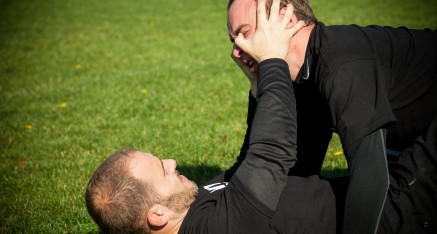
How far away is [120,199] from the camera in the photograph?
8.38 ft

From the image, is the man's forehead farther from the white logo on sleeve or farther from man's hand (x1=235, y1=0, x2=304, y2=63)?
the white logo on sleeve

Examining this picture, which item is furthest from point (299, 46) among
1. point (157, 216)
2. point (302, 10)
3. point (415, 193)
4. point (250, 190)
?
point (157, 216)

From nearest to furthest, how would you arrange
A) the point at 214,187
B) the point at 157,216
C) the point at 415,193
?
1. the point at 415,193
2. the point at 157,216
3. the point at 214,187

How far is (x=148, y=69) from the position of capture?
9.22 metres

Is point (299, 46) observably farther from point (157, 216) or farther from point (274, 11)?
point (157, 216)

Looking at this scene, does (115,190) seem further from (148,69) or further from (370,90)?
(148,69)

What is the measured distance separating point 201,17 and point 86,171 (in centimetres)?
1095

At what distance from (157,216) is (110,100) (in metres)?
5.06

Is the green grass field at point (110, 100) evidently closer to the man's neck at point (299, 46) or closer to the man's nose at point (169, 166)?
the man's nose at point (169, 166)

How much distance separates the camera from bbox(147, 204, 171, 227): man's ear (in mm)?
2592

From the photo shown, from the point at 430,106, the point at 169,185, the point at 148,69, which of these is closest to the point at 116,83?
the point at 148,69

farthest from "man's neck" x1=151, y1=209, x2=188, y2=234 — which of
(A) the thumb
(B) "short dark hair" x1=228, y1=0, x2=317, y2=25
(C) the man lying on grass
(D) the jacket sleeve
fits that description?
(B) "short dark hair" x1=228, y1=0, x2=317, y2=25

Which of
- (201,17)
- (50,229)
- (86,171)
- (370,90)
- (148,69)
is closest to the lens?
(370,90)

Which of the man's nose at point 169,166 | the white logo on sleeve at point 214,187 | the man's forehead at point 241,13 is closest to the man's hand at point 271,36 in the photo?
the man's forehead at point 241,13
